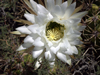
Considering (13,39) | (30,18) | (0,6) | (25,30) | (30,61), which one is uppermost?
(0,6)

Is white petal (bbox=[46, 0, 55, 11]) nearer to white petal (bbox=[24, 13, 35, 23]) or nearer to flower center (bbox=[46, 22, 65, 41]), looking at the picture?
white petal (bbox=[24, 13, 35, 23])

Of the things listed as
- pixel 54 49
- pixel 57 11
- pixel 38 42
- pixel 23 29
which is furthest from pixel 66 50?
A: pixel 23 29

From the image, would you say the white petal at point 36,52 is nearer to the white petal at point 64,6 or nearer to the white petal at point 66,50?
the white petal at point 66,50

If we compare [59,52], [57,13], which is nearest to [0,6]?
[57,13]

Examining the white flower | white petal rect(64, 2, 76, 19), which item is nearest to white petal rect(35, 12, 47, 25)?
the white flower

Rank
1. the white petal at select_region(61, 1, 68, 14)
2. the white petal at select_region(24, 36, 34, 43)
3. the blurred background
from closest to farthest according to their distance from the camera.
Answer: the white petal at select_region(61, 1, 68, 14)
the white petal at select_region(24, 36, 34, 43)
the blurred background

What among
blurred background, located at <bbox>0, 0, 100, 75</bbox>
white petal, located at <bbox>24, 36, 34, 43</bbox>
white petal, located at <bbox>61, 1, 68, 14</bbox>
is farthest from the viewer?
blurred background, located at <bbox>0, 0, 100, 75</bbox>

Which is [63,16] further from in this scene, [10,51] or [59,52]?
[10,51]

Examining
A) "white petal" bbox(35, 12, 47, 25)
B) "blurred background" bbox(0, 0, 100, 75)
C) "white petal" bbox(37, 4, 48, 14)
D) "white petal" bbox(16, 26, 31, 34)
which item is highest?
"white petal" bbox(37, 4, 48, 14)
